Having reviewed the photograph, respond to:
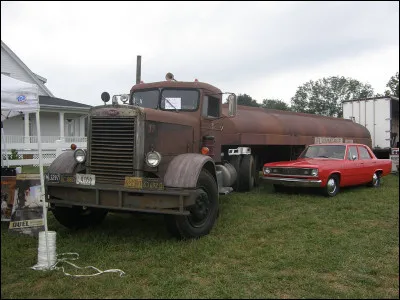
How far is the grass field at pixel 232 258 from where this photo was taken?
3.80 metres

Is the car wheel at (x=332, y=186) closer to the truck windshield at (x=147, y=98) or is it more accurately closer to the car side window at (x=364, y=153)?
the car side window at (x=364, y=153)

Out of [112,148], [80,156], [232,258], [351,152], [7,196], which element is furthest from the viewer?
[351,152]

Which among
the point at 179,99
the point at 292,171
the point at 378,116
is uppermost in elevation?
the point at 378,116

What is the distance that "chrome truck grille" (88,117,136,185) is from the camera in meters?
5.50

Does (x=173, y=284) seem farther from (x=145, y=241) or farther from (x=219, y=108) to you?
(x=219, y=108)

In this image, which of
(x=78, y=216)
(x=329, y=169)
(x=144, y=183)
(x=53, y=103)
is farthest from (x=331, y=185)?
(x=53, y=103)

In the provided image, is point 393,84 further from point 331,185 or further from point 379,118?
point 331,185

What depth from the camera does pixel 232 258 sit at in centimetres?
477

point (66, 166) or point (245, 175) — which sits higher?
point (66, 166)

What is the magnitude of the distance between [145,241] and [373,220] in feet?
13.5

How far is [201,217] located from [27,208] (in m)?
2.58

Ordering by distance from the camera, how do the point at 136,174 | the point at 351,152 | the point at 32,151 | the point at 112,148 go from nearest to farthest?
the point at 136,174, the point at 112,148, the point at 351,152, the point at 32,151

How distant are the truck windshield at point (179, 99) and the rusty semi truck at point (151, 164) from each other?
0.02 metres

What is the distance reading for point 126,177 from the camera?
5242 millimetres
